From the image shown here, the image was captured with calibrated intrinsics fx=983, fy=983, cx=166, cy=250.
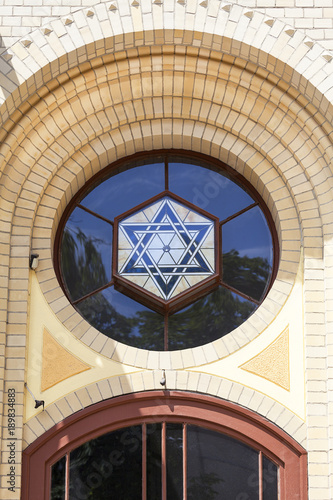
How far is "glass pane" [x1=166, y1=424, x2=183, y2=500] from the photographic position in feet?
31.9

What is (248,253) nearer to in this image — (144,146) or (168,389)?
(144,146)

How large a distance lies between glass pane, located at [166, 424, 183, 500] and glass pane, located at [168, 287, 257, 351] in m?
0.94

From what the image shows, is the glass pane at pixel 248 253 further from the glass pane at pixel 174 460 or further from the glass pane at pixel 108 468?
the glass pane at pixel 108 468

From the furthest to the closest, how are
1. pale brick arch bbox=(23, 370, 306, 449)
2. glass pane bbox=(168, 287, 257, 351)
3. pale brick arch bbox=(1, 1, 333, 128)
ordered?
glass pane bbox=(168, 287, 257, 351) → pale brick arch bbox=(1, 1, 333, 128) → pale brick arch bbox=(23, 370, 306, 449)

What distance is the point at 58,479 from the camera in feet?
32.0

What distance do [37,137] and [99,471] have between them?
357 centimetres

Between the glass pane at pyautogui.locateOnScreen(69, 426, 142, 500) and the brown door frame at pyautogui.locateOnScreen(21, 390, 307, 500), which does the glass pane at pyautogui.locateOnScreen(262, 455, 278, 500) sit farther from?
the glass pane at pyautogui.locateOnScreen(69, 426, 142, 500)

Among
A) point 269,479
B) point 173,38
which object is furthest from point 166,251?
point 269,479

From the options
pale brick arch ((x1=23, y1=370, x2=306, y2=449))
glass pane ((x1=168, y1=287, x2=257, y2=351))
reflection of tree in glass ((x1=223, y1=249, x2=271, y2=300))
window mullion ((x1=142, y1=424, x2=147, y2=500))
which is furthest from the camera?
reflection of tree in glass ((x1=223, y1=249, x2=271, y2=300))

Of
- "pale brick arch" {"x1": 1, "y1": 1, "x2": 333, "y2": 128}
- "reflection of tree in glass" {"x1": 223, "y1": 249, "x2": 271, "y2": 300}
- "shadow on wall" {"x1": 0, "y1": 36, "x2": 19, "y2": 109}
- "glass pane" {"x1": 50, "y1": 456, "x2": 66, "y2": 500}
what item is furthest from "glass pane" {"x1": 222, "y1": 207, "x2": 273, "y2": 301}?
"shadow on wall" {"x1": 0, "y1": 36, "x2": 19, "y2": 109}

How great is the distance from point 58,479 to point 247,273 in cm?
296

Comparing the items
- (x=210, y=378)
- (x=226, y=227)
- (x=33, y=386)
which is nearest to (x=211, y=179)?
(x=226, y=227)

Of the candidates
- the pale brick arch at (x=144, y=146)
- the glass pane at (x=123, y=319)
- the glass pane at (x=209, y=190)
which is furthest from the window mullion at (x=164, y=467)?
the glass pane at (x=209, y=190)

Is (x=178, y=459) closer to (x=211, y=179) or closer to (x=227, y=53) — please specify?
(x=211, y=179)
